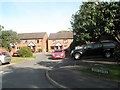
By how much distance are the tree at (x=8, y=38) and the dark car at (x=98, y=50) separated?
47.1 ft

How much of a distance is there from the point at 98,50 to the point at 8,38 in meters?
17.2

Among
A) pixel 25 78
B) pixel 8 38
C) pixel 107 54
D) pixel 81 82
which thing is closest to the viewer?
pixel 81 82

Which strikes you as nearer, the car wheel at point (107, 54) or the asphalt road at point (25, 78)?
the asphalt road at point (25, 78)

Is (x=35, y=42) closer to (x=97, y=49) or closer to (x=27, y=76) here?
(x=97, y=49)

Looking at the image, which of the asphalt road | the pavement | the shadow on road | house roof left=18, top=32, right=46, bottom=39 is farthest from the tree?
house roof left=18, top=32, right=46, bottom=39

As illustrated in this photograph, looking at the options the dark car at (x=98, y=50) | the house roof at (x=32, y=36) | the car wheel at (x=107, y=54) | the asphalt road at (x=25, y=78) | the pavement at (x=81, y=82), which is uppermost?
the house roof at (x=32, y=36)

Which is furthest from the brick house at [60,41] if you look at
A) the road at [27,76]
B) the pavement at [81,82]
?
the pavement at [81,82]

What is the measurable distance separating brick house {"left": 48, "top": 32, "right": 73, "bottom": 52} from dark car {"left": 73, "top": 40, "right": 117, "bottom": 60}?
32630 mm

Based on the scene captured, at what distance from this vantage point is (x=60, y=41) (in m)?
50.1

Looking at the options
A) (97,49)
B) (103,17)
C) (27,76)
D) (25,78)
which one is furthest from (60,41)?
(25,78)

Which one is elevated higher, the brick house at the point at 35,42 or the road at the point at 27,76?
the brick house at the point at 35,42

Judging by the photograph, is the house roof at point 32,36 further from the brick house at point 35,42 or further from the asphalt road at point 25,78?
the asphalt road at point 25,78

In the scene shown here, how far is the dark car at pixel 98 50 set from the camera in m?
15.0

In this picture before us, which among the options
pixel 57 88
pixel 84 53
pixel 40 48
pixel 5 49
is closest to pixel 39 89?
pixel 57 88
